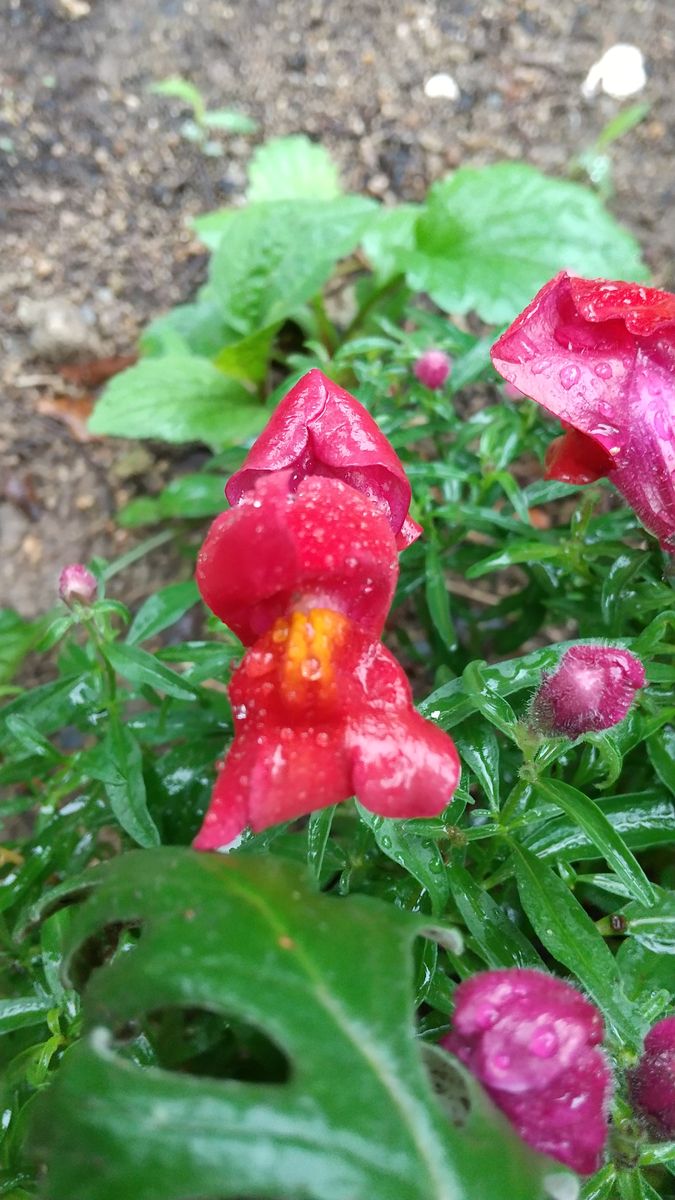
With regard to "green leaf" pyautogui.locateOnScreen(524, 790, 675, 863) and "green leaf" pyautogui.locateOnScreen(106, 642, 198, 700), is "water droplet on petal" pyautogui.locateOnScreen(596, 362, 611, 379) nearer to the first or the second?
"green leaf" pyautogui.locateOnScreen(524, 790, 675, 863)

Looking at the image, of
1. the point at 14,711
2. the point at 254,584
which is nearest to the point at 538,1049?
the point at 254,584

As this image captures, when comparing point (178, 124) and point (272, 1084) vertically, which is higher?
point (178, 124)

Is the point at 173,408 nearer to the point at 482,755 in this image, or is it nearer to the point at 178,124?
the point at 178,124

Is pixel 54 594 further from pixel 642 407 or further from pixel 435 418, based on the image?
pixel 642 407

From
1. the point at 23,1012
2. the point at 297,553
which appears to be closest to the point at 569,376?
the point at 297,553

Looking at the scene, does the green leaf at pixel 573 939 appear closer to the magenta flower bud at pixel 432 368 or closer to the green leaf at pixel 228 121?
the magenta flower bud at pixel 432 368

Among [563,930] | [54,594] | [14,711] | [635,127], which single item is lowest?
[54,594]

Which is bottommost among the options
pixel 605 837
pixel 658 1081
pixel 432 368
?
pixel 658 1081

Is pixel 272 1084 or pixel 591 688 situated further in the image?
pixel 591 688
